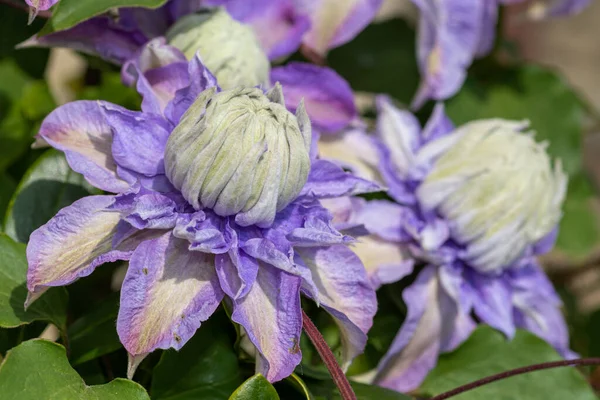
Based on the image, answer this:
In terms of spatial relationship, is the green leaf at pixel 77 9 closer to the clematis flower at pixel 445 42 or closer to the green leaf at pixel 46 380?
the green leaf at pixel 46 380

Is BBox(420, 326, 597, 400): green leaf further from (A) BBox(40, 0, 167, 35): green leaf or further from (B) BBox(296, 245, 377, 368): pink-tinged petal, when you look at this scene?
(A) BBox(40, 0, 167, 35): green leaf

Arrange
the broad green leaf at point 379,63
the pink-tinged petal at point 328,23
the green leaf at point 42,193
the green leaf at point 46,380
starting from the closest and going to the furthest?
the green leaf at point 46,380, the green leaf at point 42,193, the pink-tinged petal at point 328,23, the broad green leaf at point 379,63

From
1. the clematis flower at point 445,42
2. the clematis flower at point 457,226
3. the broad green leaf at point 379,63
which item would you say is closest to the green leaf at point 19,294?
the clematis flower at point 457,226

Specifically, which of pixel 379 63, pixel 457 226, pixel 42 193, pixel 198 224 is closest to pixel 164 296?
pixel 198 224

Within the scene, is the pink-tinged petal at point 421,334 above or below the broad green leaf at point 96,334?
below

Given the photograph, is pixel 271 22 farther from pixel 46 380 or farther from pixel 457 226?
pixel 46 380

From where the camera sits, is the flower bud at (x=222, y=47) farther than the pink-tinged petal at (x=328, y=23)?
No

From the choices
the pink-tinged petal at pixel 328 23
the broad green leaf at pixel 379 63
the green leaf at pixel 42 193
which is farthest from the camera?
the broad green leaf at pixel 379 63
